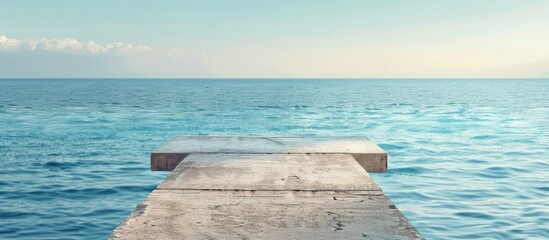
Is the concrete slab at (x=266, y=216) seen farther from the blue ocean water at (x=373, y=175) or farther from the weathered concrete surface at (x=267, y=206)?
the blue ocean water at (x=373, y=175)

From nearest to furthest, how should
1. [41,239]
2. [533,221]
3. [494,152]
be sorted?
[41,239] < [533,221] < [494,152]

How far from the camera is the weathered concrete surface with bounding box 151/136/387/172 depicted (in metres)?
6.61

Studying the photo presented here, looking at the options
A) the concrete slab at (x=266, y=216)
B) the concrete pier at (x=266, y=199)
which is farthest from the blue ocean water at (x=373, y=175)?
the concrete slab at (x=266, y=216)

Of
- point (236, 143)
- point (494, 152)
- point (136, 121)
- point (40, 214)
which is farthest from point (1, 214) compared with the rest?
point (136, 121)

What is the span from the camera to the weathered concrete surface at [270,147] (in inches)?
260

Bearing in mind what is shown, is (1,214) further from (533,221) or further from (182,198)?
(533,221)

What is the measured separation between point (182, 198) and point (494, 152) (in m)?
15.9

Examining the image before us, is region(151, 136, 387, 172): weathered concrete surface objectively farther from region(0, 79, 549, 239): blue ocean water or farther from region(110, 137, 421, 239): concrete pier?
region(0, 79, 549, 239): blue ocean water

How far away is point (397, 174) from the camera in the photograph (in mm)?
14289

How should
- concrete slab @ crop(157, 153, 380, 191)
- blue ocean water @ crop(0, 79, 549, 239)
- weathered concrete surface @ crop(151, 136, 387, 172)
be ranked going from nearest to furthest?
1. concrete slab @ crop(157, 153, 380, 191)
2. weathered concrete surface @ crop(151, 136, 387, 172)
3. blue ocean water @ crop(0, 79, 549, 239)

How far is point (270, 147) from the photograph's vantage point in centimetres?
712

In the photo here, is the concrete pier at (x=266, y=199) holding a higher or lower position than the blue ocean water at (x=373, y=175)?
higher

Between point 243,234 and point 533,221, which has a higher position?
point 243,234

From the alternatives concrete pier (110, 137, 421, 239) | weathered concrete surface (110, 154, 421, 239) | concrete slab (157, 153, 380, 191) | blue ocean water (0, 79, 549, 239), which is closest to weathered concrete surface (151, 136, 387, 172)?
concrete pier (110, 137, 421, 239)
